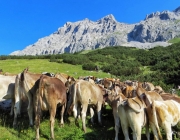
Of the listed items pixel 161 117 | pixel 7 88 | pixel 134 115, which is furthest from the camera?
pixel 7 88

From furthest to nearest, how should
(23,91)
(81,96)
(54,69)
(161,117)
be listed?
(54,69) → (81,96) → (23,91) → (161,117)

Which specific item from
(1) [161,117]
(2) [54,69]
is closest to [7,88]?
(1) [161,117]

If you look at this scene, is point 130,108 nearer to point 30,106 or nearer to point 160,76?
point 30,106

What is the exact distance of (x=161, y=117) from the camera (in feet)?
31.5

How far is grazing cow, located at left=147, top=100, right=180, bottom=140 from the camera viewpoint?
938cm

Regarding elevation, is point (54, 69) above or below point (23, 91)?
below

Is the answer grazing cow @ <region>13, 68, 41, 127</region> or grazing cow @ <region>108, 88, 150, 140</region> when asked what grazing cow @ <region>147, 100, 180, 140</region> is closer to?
grazing cow @ <region>108, 88, 150, 140</region>

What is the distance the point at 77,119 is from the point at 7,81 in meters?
4.07

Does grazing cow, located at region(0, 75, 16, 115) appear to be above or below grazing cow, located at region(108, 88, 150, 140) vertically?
above

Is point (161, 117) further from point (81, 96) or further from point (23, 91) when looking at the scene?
point (23, 91)

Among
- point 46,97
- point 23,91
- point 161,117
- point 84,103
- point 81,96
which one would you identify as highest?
point 23,91

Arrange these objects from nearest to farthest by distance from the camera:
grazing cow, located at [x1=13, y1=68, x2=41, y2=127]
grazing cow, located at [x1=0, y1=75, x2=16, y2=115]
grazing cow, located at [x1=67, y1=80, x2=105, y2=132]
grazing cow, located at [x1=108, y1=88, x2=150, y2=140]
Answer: grazing cow, located at [x1=108, y1=88, x2=150, y2=140], grazing cow, located at [x1=13, y1=68, x2=41, y2=127], grazing cow, located at [x1=0, y1=75, x2=16, y2=115], grazing cow, located at [x1=67, y1=80, x2=105, y2=132]

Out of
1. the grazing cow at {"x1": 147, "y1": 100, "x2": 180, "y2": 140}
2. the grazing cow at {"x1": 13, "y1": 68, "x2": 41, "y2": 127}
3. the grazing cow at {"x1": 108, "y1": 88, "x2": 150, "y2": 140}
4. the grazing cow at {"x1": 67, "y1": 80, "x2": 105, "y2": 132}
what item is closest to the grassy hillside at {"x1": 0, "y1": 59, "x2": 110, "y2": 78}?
the grazing cow at {"x1": 67, "y1": 80, "x2": 105, "y2": 132}

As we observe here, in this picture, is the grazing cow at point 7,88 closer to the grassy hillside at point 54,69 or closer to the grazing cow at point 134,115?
the grazing cow at point 134,115
